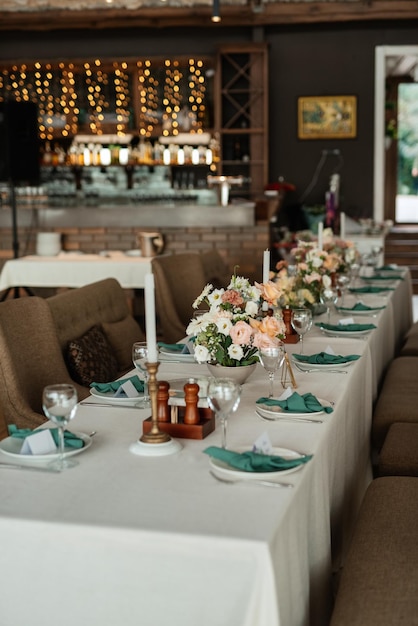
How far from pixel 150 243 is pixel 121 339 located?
3.01 meters

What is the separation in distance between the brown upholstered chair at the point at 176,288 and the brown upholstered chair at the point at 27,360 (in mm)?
1510

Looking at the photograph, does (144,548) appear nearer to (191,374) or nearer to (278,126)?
(191,374)

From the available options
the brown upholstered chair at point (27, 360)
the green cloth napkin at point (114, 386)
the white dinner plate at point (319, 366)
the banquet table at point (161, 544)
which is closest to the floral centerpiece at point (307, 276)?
the white dinner plate at point (319, 366)

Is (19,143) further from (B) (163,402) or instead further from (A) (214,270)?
(B) (163,402)

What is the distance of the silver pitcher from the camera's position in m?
Result: 6.98

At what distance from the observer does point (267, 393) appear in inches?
106

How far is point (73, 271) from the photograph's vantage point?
673 centimetres

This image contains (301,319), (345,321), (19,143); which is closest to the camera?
(301,319)

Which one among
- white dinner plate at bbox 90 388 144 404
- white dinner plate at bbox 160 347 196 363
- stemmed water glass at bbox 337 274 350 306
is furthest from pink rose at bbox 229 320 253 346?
stemmed water glass at bbox 337 274 350 306

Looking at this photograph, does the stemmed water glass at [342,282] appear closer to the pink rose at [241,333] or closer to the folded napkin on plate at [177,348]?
the folded napkin on plate at [177,348]

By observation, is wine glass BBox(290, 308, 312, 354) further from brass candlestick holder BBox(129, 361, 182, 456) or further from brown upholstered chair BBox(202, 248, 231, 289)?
brown upholstered chair BBox(202, 248, 231, 289)

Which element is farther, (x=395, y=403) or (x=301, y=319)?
(x=395, y=403)

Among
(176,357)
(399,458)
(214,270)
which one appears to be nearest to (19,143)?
(214,270)

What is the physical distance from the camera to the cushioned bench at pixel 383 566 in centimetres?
181
